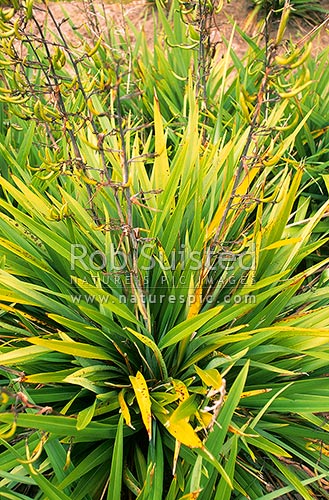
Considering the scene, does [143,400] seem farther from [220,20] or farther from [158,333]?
[220,20]

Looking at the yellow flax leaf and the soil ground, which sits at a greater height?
the soil ground

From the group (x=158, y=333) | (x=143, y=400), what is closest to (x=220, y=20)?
(x=158, y=333)

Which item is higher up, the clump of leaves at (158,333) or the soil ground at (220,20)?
the soil ground at (220,20)

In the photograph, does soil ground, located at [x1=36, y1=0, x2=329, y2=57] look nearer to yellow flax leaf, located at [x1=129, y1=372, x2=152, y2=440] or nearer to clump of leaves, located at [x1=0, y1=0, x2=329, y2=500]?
clump of leaves, located at [x1=0, y1=0, x2=329, y2=500]

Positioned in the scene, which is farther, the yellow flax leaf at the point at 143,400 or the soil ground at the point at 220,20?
the soil ground at the point at 220,20

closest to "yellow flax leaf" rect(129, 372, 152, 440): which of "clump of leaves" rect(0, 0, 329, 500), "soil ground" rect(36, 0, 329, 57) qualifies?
"clump of leaves" rect(0, 0, 329, 500)

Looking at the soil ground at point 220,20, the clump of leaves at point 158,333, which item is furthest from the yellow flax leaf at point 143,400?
the soil ground at point 220,20

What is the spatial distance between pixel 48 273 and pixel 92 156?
0.39m

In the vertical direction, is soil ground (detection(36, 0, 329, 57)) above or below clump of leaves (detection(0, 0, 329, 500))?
above

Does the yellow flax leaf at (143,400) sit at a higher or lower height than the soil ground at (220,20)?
lower

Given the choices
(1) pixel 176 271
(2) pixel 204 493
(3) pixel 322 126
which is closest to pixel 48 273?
(1) pixel 176 271

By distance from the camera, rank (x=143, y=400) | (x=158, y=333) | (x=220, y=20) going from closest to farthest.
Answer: (x=143, y=400) → (x=158, y=333) → (x=220, y=20)

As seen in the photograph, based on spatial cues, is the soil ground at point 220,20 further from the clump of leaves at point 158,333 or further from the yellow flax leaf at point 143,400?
the yellow flax leaf at point 143,400

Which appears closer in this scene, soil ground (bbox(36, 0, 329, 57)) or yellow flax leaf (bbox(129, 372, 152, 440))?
yellow flax leaf (bbox(129, 372, 152, 440))
